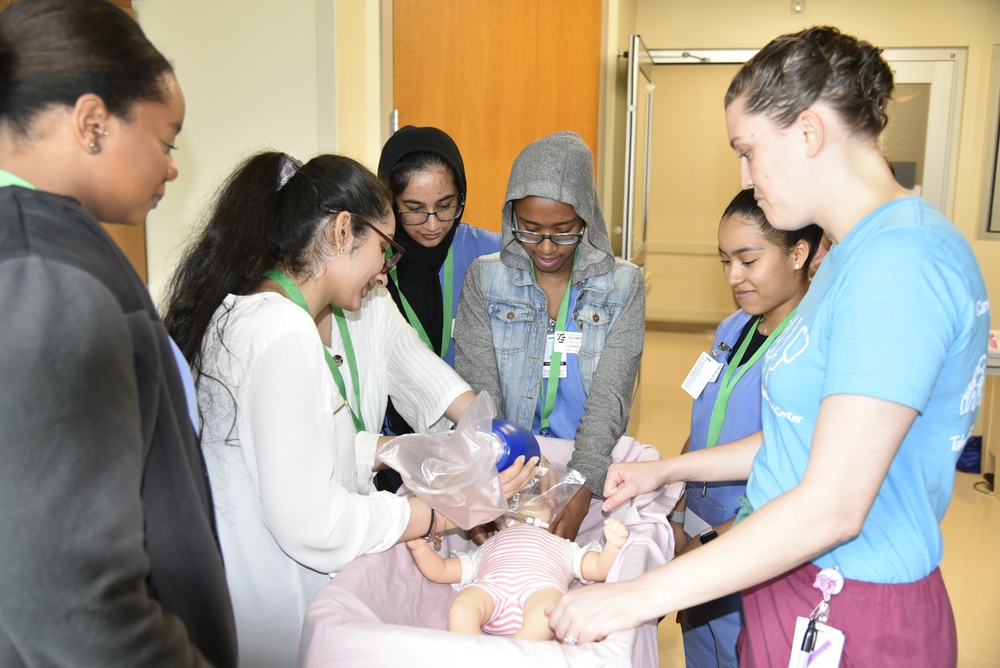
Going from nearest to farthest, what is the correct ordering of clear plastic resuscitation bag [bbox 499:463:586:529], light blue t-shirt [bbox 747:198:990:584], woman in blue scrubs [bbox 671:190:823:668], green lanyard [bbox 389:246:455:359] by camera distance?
light blue t-shirt [bbox 747:198:990:584]
clear plastic resuscitation bag [bbox 499:463:586:529]
woman in blue scrubs [bbox 671:190:823:668]
green lanyard [bbox 389:246:455:359]

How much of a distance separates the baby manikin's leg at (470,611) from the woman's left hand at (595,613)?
396mm

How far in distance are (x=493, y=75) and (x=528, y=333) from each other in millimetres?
2365

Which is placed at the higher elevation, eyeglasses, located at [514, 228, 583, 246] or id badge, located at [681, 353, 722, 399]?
eyeglasses, located at [514, 228, 583, 246]

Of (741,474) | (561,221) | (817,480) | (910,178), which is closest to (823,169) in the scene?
(817,480)

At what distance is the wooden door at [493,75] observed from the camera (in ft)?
13.0

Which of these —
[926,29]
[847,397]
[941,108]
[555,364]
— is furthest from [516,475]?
[926,29]

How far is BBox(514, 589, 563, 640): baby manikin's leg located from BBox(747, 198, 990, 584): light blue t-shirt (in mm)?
525

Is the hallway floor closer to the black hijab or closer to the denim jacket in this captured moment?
the denim jacket

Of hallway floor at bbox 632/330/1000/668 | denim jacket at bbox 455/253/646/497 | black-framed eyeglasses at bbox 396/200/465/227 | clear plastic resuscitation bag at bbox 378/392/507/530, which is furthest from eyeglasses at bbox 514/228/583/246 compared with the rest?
hallway floor at bbox 632/330/1000/668

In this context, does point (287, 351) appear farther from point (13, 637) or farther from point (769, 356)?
point (769, 356)

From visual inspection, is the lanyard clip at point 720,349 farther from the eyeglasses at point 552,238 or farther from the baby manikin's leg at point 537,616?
the baby manikin's leg at point 537,616

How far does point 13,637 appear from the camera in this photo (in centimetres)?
73

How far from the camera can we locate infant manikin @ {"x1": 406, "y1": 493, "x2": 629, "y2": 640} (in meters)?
1.56

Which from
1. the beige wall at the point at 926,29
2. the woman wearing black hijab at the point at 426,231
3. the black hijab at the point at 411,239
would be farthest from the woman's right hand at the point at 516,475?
the beige wall at the point at 926,29
